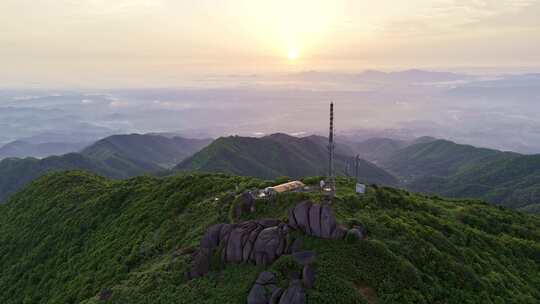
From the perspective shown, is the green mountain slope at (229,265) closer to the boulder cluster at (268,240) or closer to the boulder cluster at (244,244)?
the boulder cluster at (268,240)

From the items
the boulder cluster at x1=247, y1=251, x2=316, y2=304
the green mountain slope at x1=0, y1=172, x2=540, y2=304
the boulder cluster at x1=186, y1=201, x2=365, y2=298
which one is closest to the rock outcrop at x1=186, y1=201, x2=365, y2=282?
the boulder cluster at x1=186, y1=201, x2=365, y2=298

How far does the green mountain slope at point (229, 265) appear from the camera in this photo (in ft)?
94.0

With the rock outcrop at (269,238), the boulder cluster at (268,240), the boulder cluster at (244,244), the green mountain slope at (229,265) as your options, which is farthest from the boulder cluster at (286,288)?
A: the boulder cluster at (244,244)

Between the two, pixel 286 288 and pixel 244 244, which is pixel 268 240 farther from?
pixel 286 288

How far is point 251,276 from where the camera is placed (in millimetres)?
28734

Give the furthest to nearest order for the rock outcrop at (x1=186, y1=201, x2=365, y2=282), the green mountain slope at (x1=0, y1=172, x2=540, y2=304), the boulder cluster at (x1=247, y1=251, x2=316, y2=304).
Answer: the rock outcrop at (x1=186, y1=201, x2=365, y2=282) → the green mountain slope at (x1=0, y1=172, x2=540, y2=304) → the boulder cluster at (x1=247, y1=251, x2=316, y2=304)

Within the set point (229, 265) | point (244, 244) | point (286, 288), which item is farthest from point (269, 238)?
point (286, 288)

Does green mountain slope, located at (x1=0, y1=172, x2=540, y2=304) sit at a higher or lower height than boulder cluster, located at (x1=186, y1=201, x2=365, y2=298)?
lower

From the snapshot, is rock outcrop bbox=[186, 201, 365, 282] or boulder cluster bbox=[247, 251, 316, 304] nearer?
boulder cluster bbox=[247, 251, 316, 304]

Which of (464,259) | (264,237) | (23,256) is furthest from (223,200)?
(23,256)

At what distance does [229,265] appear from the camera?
31.4 meters

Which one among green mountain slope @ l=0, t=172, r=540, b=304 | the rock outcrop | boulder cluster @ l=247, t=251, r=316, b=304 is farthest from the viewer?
the rock outcrop

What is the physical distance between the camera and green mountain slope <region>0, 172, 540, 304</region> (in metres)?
28.7

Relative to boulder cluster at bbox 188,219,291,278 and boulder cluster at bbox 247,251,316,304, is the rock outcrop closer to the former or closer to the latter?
boulder cluster at bbox 188,219,291,278
